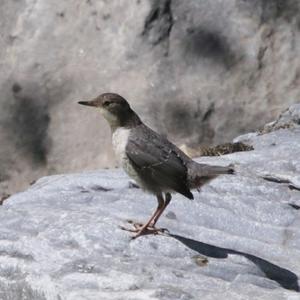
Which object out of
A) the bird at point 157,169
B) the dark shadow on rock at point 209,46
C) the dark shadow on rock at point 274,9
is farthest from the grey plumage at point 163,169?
the dark shadow on rock at point 274,9

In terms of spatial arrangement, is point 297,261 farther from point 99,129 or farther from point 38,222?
point 99,129

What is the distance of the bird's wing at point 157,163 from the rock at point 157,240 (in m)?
0.42

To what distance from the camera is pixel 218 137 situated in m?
11.2

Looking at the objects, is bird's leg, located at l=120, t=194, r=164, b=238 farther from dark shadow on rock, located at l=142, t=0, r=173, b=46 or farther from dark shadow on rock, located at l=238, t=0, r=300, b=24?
dark shadow on rock, located at l=238, t=0, r=300, b=24

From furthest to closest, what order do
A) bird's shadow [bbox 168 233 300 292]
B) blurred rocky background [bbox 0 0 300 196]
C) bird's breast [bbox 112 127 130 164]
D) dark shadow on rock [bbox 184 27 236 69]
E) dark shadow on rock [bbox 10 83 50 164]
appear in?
dark shadow on rock [bbox 10 83 50 164] → dark shadow on rock [bbox 184 27 236 69] → blurred rocky background [bbox 0 0 300 196] → bird's breast [bbox 112 127 130 164] → bird's shadow [bbox 168 233 300 292]

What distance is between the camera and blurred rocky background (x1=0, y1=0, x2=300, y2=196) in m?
11.3

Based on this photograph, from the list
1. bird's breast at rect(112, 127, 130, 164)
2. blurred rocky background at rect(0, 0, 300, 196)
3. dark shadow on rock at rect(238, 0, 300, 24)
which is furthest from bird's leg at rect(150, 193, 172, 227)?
dark shadow on rock at rect(238, 0, 300, 24)

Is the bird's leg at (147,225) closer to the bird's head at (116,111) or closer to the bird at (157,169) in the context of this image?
the bird at (157,169)

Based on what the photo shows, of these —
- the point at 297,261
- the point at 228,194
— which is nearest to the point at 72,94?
the point at 228,194

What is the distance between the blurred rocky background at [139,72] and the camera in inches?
444

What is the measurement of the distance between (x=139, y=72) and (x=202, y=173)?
3.75 m

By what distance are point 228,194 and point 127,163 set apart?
107cm

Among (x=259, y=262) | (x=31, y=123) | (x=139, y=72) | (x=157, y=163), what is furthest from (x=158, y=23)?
(x=259, y=262)

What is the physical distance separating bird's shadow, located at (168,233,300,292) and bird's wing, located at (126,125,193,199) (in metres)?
0.44
